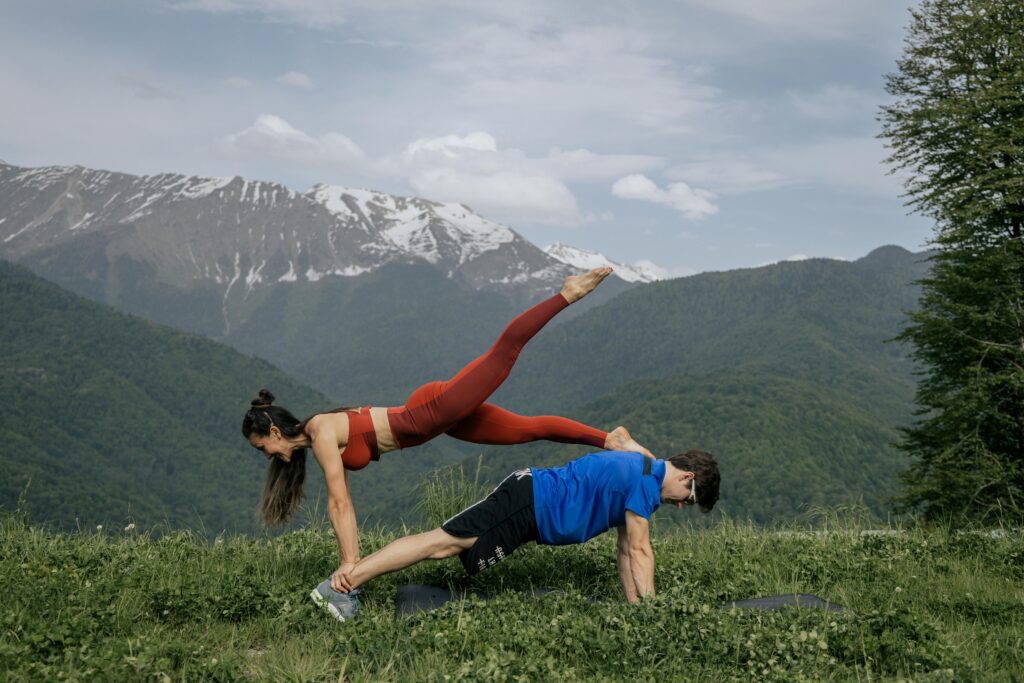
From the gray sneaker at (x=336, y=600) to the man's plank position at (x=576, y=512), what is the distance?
0.13 m

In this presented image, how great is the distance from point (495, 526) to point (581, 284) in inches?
77.0

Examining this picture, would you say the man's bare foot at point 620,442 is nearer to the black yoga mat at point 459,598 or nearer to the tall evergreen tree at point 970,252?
the black yoga mat at point 459,598

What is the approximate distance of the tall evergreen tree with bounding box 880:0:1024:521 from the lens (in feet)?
72.4

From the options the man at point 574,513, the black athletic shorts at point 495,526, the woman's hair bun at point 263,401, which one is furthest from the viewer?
the woman's hair bun at point 263,401

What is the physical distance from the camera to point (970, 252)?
962 inches

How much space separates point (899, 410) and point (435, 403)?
191m

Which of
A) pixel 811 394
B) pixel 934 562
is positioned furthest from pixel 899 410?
pixel 934 562

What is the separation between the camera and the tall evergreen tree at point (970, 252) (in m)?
22.1

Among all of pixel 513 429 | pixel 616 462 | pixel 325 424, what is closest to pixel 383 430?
pixel 325 424

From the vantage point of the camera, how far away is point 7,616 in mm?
4715

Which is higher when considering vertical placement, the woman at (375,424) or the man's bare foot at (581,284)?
the man's bare foot at (581,284)

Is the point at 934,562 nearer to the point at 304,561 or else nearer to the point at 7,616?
the point at 304,561

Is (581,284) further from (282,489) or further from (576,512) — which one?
(282,489)

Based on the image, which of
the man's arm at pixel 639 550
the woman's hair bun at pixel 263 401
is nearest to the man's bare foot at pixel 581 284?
the man's arm at pixel 639 550
